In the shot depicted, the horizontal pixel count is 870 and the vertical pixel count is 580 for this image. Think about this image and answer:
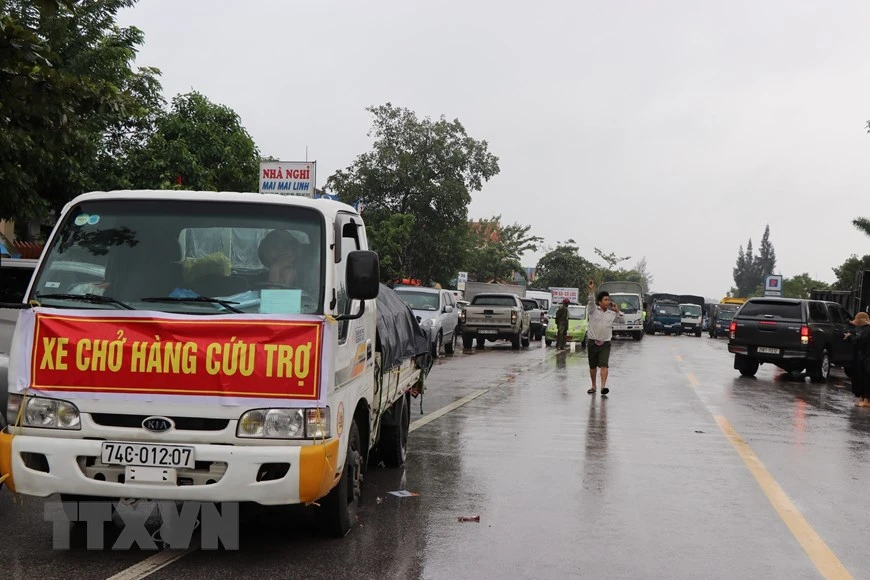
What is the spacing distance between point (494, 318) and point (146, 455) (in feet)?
88.6

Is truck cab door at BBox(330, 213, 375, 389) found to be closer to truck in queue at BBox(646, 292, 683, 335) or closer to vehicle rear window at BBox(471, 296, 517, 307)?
vehicle rear window at BBox(471, 296, 517, 307)

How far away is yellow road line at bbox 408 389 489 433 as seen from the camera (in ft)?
39.7

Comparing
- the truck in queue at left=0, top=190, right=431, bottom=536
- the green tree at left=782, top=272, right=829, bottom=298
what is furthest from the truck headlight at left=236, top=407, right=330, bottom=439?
the green tree at left=782, top=272, right=829, bottom=298

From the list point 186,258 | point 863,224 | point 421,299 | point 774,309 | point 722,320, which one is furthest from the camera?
point 722,320

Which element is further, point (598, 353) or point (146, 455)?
point (598, 353)

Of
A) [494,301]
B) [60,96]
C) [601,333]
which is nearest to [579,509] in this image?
[60,96]

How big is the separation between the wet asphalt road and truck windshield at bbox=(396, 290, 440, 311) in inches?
479

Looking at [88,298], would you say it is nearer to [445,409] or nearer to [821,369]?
[445,409]

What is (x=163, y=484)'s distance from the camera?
5.30 meters

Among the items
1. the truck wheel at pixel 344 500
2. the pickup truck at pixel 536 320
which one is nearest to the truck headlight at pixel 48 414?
the truck wheel at pixel 344 500

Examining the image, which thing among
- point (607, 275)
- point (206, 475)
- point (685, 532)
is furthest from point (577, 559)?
point (607, 275)

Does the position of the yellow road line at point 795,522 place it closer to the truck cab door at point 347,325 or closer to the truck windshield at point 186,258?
the truck cab door at point 347,325

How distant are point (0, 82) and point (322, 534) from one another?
255 inches

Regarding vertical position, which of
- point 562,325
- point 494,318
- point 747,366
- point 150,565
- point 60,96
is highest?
point 60,96
